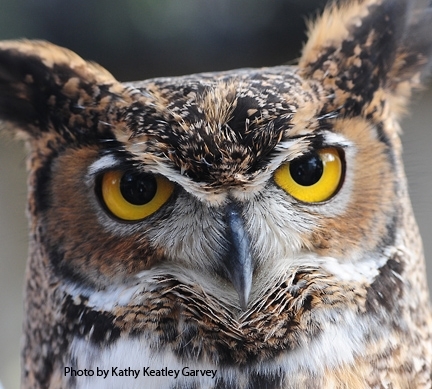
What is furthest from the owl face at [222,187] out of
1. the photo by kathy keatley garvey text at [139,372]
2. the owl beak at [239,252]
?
the photo by kathy keatley garvey text at [139,372]

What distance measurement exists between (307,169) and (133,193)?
0.25 metres

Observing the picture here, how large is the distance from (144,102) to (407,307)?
0.57 metres

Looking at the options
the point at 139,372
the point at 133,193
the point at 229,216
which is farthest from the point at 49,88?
the point at 139,372

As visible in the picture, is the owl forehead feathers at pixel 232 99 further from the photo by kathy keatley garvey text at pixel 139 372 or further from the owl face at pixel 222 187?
the photo by kathy keatley garvey text at pixel 139 372

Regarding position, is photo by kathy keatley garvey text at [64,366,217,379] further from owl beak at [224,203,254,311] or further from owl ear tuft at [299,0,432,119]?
owl ear tuft at [299,0,432,119]

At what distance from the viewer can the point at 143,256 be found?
0.88 m

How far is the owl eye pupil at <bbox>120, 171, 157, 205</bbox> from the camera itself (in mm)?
837

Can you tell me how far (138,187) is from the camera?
0.84 metres

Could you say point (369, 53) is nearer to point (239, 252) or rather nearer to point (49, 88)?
point (239, 252)

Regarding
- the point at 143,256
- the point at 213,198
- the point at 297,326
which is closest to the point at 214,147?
the point at 213,198

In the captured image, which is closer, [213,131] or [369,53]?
[213,131]

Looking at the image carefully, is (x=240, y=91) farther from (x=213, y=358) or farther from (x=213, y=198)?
(x=213, y=358)

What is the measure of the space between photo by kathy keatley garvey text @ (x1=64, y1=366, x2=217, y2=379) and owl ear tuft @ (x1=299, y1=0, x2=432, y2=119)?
1.53 feet

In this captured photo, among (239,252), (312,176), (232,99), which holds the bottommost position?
(239,252)
